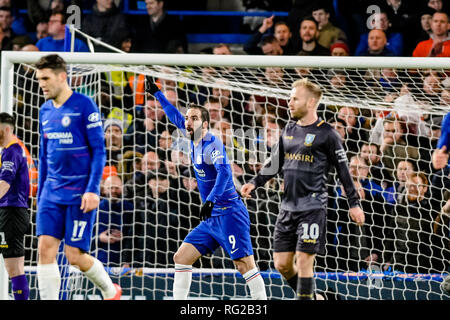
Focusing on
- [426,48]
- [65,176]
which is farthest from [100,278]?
[426,48]

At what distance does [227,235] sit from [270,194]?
183 cm

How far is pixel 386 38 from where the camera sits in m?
8.79

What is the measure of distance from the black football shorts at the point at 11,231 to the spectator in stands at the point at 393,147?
10.8 feet

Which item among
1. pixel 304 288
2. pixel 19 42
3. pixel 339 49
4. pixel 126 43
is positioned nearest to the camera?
pixel 304 288

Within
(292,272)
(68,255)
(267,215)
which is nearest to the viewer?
(68,255)

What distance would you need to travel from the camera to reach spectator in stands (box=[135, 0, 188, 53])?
9.37m

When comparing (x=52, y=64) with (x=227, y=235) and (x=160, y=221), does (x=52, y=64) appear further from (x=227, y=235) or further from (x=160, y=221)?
(x=160, y=221)

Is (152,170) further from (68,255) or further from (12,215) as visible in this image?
(68,255)

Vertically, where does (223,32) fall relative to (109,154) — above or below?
above

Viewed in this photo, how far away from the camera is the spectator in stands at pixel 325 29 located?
29.4ft

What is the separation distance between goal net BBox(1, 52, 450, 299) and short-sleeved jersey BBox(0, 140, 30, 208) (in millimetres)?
624

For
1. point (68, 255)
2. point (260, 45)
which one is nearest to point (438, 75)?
point (260, 45)
